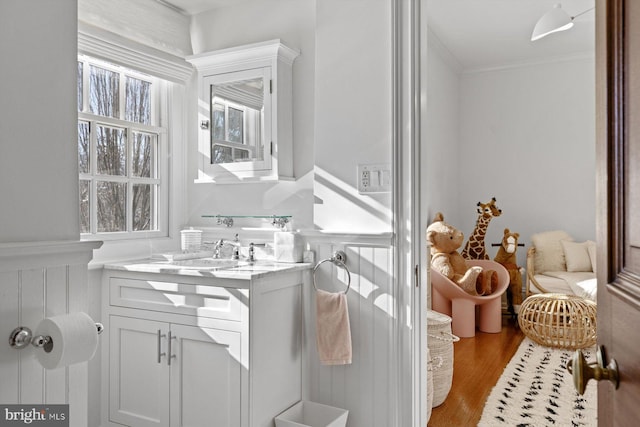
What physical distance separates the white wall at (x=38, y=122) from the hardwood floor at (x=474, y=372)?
2167 mm

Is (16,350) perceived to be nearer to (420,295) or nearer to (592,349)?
(420,295)

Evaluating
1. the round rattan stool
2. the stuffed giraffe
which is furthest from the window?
the stuffed giraffe

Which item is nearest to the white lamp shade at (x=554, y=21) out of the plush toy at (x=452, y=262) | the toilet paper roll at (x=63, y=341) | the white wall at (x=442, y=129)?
the white wall at (x=442, y=129)

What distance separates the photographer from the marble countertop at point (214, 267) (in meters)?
2.17

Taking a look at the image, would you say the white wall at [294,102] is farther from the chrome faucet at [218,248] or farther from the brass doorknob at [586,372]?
the brass doorknob at [586,372]

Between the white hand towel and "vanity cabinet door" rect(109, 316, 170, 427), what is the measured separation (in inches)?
28.7

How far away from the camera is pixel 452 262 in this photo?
4324 millimetres

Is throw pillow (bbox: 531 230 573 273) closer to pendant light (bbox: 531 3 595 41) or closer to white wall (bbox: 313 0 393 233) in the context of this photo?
pendant light (bbox: 531 3 595 41)

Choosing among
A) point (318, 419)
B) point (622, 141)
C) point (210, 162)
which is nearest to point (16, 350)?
point (622, 141)

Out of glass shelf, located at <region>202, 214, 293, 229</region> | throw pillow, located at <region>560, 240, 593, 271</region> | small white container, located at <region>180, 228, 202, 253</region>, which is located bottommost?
throw pillow, located at <region>560, 240, 593, 271</region>

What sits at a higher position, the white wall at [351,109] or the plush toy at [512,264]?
the white wall at [351,109]

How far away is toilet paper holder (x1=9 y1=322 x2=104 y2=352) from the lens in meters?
1.12

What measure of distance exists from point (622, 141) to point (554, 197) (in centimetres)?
519

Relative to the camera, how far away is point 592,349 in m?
4.01
